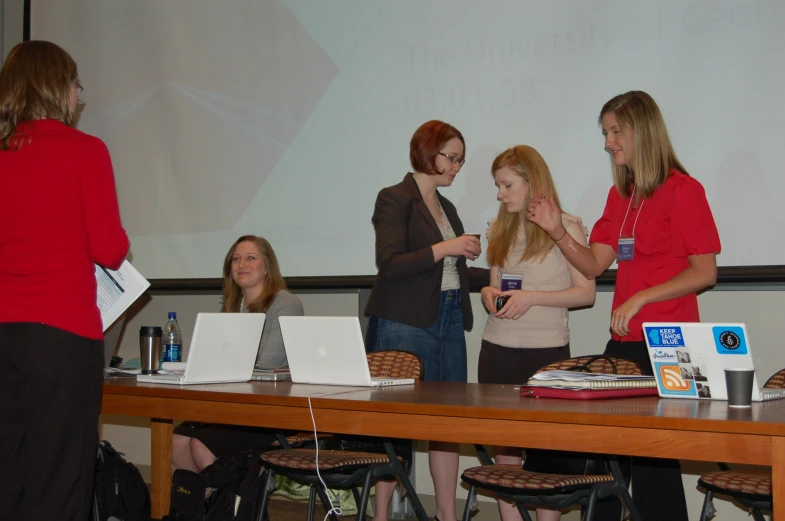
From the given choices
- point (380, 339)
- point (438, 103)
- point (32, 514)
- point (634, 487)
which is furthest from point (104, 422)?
point (634, 487)

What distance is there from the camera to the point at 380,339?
3.48m

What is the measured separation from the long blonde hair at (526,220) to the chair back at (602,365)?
1.65 ft

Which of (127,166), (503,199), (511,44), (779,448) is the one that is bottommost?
(779,448)

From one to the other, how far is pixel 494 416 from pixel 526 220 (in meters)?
1.51

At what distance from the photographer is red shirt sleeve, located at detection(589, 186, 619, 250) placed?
3.04 m

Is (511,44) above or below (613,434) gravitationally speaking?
above

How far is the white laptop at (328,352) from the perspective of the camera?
2.51 m

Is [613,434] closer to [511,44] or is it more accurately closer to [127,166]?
[511,44]

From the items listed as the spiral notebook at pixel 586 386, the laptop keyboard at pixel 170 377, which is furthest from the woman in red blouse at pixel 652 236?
the laptop keyboard at pixel 170 377

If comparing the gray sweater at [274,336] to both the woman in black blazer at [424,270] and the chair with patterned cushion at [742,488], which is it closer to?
the woman in black blazer at [424,270]

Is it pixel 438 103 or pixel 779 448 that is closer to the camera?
pixel 779 448

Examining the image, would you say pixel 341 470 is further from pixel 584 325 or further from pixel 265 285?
pixel 584 325

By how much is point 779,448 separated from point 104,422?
14.2ft

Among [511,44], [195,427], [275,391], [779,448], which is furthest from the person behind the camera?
[511,44]
